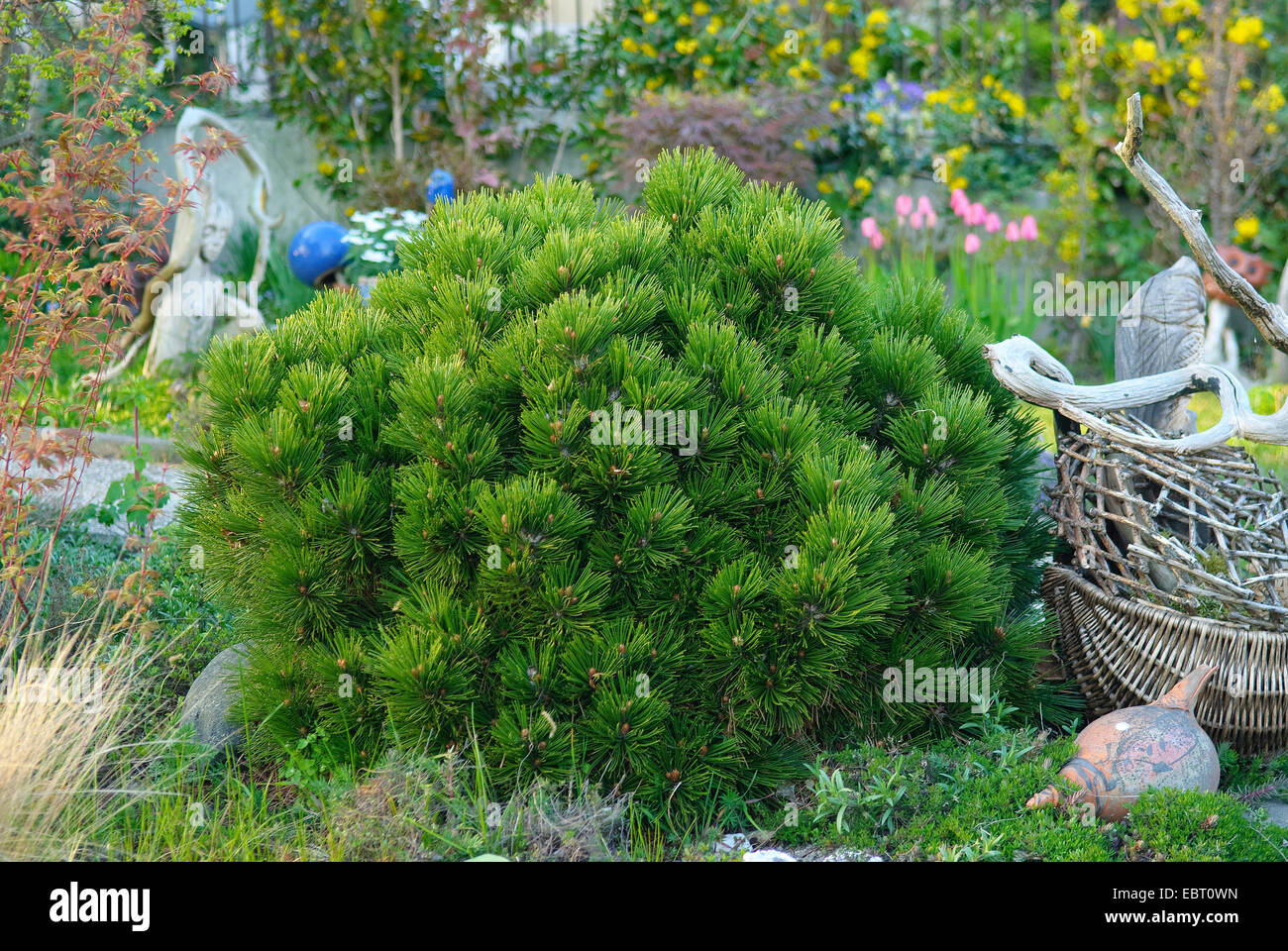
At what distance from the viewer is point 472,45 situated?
795cm

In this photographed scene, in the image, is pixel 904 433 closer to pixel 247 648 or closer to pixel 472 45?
pixel 247 648

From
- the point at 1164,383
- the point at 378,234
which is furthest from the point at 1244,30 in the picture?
the point at 378,234

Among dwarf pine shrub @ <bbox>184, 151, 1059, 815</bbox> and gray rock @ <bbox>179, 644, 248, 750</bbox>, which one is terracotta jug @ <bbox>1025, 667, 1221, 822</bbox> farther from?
gray rock @ <bbox>179, 644, 248, 750</bbox>

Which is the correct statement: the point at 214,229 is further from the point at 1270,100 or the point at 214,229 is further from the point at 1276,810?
the point at 1270,100

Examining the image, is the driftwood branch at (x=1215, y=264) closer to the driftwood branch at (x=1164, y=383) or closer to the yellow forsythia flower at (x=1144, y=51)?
the driftwood branch at (x=1164, y=383)

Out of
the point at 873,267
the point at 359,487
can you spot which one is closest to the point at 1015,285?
the point at 873,267

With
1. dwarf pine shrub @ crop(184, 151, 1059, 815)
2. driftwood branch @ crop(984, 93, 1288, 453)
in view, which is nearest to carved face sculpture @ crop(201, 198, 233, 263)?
dwarf pine shrub @ crop(184, 151, 1059, 815)

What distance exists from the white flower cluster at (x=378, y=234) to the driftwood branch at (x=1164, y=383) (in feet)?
13.5

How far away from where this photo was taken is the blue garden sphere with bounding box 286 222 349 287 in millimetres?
7133

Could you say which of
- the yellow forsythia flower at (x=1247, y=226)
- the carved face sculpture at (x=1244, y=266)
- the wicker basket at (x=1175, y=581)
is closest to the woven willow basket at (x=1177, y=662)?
the wicker basket at (x=1175, y=581)

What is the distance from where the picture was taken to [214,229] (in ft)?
21.6

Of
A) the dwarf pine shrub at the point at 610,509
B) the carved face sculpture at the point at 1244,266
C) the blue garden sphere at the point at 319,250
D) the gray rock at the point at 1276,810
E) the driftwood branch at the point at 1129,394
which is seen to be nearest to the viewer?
the dwarf pine shrub at the point at 610,509

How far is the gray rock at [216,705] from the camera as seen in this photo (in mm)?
3184

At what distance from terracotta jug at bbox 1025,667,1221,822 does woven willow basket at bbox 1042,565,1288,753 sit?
0.31ft
